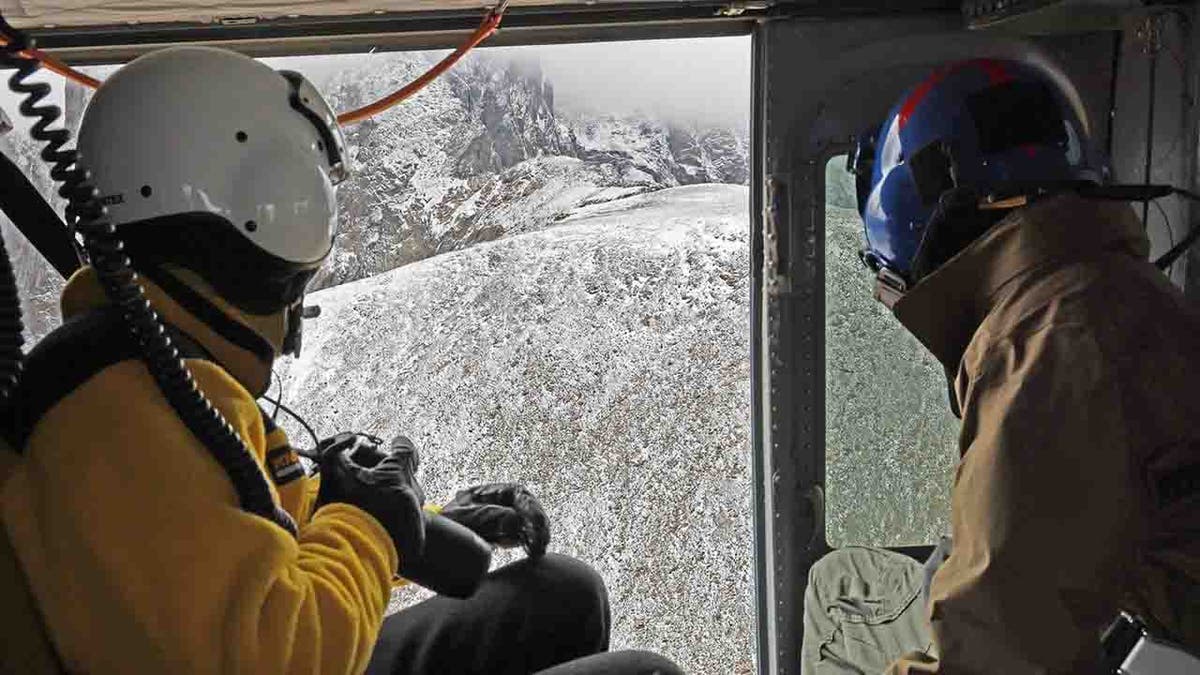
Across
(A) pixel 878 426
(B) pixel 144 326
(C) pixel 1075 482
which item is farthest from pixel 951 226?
(B) pixel 144 326

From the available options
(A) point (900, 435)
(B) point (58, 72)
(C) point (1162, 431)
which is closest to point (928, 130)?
(C) point (1162, 431)

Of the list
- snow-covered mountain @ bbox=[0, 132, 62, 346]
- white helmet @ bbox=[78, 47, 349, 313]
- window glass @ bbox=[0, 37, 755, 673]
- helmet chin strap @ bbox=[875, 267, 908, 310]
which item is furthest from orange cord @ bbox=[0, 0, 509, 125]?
window glass @ bbox=[0, 37, 755, 673]

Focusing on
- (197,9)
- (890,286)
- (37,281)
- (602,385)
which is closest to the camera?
(890,286)

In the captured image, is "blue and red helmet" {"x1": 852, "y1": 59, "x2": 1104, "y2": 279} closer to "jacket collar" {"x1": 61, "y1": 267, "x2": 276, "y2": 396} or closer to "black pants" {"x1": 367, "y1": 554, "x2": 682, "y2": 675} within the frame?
"black pants" {"x1": 367, "y1": 554, "x2": 682, "y2": 675}

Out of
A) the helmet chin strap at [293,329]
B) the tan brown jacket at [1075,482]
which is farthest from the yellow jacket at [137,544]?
the tan brown jacket at [1075,482]

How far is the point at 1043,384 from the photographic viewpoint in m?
1.43

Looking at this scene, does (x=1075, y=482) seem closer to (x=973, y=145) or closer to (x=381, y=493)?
(x=973, y=145)

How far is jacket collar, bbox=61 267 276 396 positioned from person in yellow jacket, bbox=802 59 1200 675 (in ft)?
3.01

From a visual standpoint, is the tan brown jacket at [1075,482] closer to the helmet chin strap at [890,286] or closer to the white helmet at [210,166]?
the helmet chin strap at [890,286]

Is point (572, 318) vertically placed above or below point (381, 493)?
below

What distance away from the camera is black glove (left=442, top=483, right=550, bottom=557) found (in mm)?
1727

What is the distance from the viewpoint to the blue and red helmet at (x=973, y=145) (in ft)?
5.57

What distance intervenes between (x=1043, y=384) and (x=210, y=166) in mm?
1076

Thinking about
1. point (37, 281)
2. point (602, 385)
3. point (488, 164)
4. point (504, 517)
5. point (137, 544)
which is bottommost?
point (602, 385)
